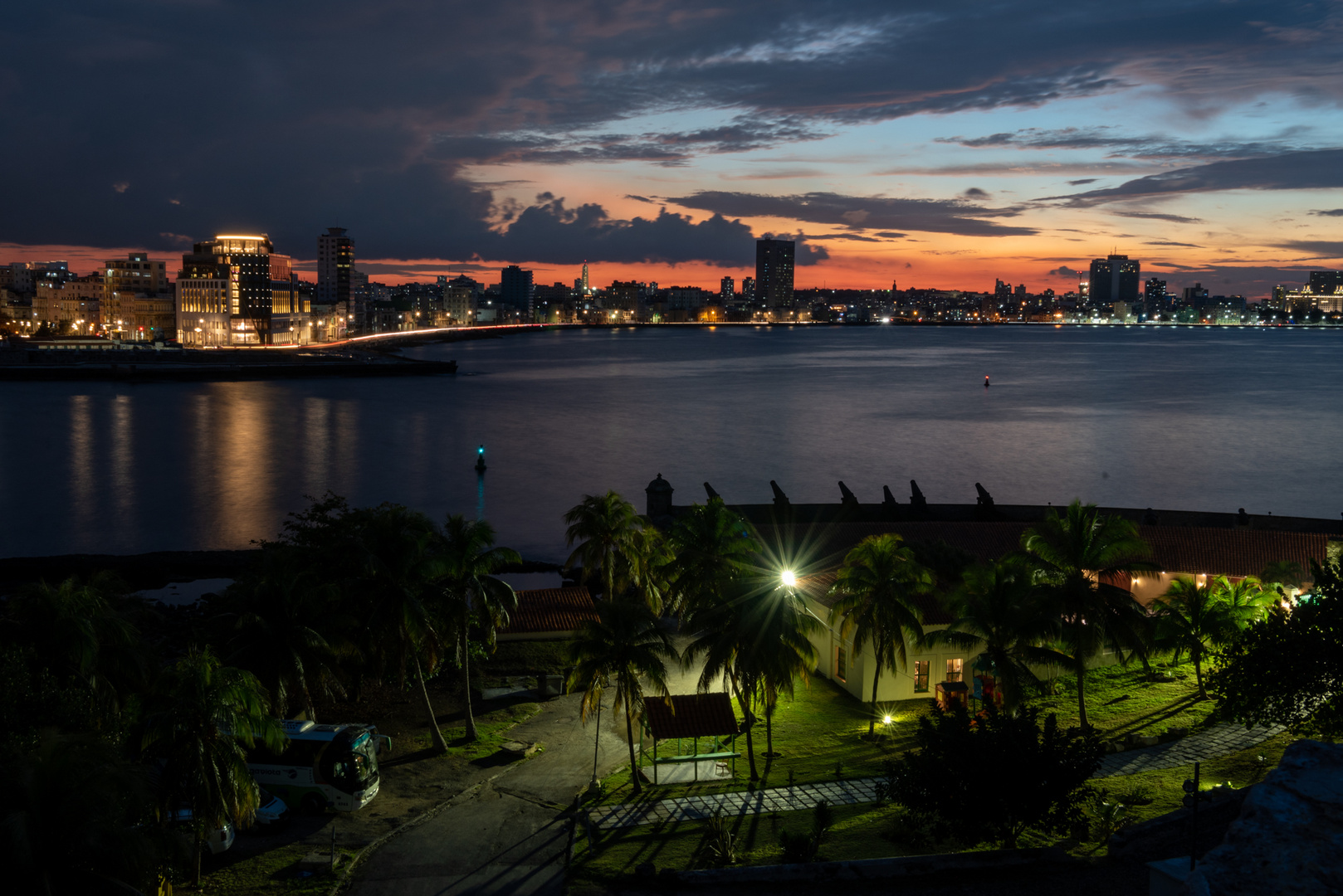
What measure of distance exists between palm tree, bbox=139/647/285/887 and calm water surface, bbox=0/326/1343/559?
29.4 meters

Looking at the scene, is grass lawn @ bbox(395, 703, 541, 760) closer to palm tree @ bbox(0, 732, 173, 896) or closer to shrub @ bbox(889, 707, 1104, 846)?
shrub @ bbox(889, 707, 1104, 846)

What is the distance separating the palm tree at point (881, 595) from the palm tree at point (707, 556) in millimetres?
2423

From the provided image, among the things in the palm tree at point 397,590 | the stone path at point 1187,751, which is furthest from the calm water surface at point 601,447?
the stone path at point 1187,751

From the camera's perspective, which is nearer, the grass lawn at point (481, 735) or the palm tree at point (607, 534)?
the grass lawn at point (481, 735)

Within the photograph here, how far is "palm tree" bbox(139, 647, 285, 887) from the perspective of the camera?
538 inches

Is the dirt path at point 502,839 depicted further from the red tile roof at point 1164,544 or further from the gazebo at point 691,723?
the red tile roof at point 1164,544

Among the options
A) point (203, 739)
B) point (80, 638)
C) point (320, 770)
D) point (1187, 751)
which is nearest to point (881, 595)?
point (1187, 751)

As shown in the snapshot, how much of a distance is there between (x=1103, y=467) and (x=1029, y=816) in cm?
6331

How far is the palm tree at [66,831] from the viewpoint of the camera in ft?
32.4

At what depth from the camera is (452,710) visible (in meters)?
23.3

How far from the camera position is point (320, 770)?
17.0 m

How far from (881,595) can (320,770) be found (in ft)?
37.0

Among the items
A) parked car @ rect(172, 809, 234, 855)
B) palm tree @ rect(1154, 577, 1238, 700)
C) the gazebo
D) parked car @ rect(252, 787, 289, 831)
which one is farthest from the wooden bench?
palm tree @ rect(1154, 577, 1238, 700)

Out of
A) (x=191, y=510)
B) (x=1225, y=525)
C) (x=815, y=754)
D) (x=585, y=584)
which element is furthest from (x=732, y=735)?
(x=191, y=510)
